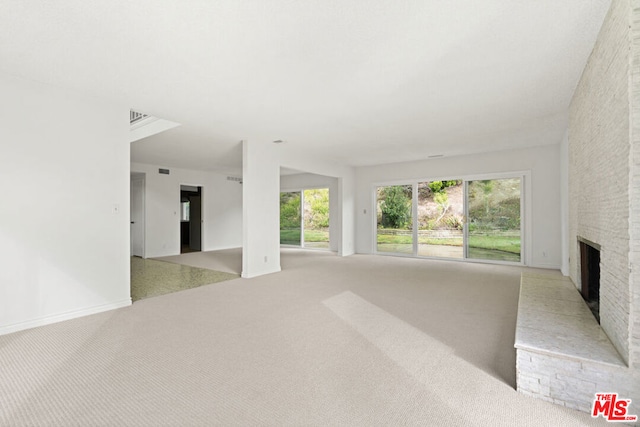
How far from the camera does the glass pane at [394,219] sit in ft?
25.0

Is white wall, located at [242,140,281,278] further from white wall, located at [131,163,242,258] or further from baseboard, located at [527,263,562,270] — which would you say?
baseboard, located at [527,263,562,270]

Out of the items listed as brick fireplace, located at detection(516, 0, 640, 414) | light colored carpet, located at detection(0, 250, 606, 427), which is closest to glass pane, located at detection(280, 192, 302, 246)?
light colored carpet, located at detection(0, 250, 606, 427)

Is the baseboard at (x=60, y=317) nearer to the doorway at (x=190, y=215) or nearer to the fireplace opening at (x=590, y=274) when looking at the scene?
the fireplace opening at (x=590, y=274)

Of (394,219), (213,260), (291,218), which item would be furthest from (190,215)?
(394,219)

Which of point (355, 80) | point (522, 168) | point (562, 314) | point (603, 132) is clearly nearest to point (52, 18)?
point (355, 80)

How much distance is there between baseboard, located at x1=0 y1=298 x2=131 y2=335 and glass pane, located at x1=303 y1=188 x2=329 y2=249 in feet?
20.1

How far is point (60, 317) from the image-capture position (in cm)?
307

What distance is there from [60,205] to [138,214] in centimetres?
496

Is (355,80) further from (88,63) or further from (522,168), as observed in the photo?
(522,168)

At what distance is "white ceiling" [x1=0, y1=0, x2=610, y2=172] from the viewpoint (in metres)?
1.95

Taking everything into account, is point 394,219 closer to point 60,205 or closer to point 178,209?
point 178,209

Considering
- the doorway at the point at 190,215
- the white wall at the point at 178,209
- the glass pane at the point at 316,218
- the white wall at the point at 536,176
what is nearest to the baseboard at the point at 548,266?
the white wall at the point at 536,176

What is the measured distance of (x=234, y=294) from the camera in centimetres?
412

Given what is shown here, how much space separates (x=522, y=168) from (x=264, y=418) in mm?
6552
